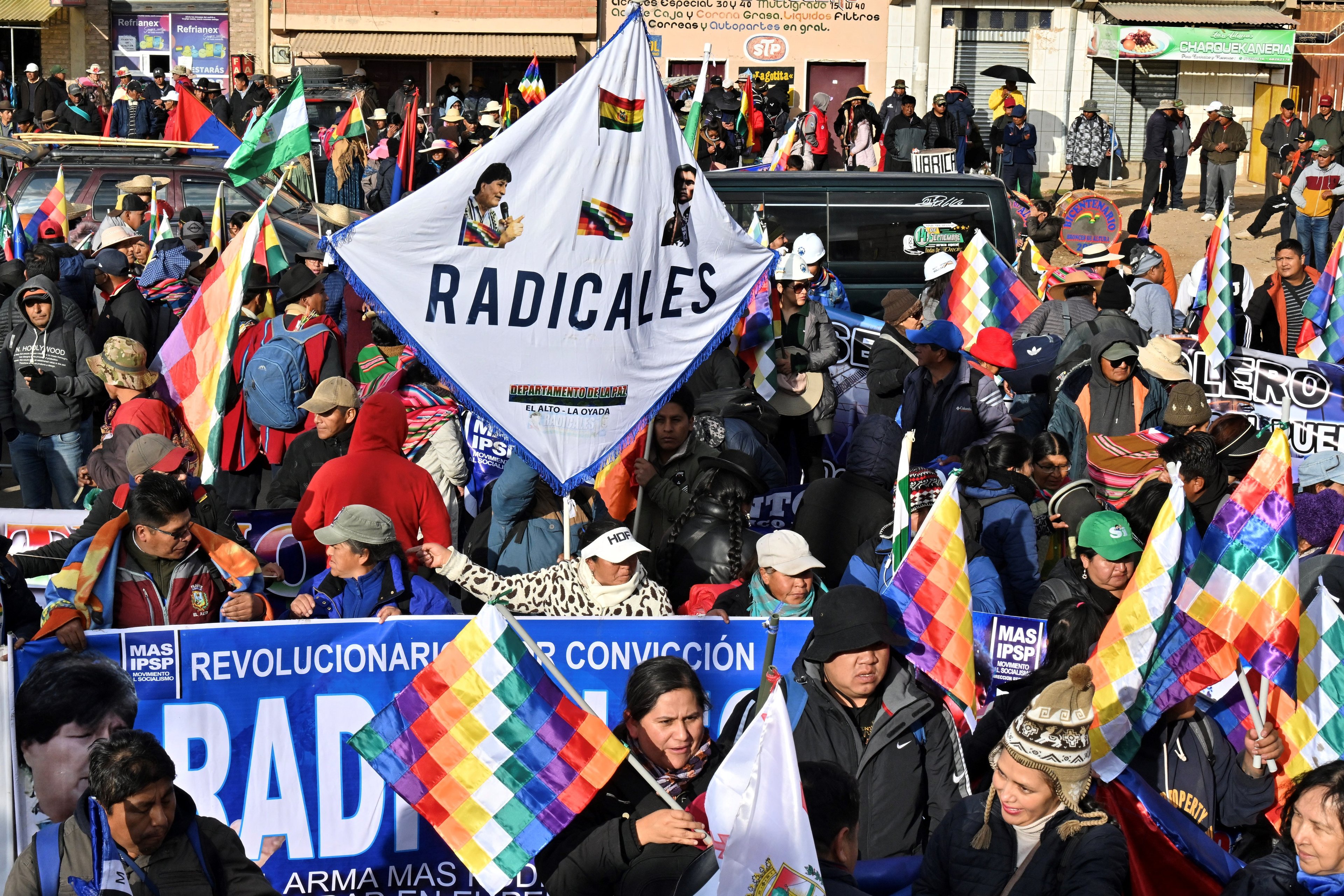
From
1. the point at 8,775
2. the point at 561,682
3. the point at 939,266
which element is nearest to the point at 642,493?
the point at 561,682

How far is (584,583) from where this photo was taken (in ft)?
18.3

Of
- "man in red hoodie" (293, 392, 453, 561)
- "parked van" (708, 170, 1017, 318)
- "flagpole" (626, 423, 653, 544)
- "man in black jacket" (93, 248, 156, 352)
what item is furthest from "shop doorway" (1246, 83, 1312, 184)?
"man in red hoodie" (293, 392, 453, 561)

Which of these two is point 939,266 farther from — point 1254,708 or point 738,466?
point 1254,708

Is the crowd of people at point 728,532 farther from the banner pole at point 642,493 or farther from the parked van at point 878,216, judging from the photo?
the parked van at point 878,216

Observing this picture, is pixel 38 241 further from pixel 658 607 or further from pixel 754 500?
pixel 658 607

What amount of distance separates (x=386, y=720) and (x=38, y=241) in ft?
28.3

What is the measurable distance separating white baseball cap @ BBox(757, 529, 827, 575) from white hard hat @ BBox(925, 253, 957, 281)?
5.75 meters

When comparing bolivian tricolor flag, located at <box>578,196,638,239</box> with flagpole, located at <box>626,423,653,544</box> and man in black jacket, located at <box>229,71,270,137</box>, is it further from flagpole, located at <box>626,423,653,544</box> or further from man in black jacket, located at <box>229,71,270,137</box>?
→ man in black jacket, located at <box>229,71,270,137</box>

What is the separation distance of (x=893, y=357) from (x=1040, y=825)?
532 centimetres

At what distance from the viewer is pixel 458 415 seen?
762cm

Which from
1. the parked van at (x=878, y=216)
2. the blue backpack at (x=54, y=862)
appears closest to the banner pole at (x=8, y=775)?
the blue backpack at (x=54, y=862)

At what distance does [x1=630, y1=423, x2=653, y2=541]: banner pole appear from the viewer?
6699mm

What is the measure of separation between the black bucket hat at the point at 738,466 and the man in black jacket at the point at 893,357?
2.14 metres

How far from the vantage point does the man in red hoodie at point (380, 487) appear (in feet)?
21.1
